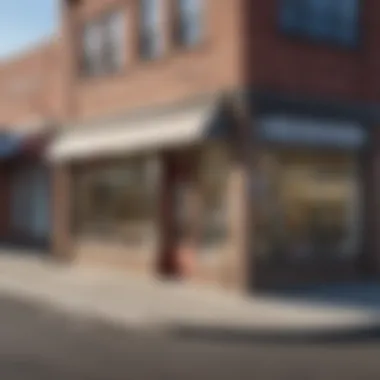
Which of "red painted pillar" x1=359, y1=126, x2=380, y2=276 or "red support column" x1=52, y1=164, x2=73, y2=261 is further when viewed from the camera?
"red support column" x1=52, y1=164, x2=73, y2=261

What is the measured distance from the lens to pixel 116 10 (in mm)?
17984

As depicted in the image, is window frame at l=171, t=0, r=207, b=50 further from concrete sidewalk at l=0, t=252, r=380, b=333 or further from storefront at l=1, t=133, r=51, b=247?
storefront at l=1, t=133, r=51, b=247

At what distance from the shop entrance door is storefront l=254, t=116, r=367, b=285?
174 cm

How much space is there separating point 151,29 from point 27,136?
27.0 feet

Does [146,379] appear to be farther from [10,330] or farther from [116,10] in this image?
[116,10]

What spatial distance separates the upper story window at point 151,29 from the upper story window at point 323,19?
9.53 feet

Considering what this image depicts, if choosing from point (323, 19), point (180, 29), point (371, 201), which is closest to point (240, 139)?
point (180, 29)

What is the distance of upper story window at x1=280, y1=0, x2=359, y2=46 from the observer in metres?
15.0

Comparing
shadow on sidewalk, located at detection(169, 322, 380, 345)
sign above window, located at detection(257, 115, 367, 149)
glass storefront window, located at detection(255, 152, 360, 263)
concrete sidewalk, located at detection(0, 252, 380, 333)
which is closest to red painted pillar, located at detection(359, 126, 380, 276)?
glass storefront window, located at detection(255, 152, 360, 263)

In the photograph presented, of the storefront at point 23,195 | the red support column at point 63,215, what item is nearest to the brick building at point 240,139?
the red support column at point 63,215

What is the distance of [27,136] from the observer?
2384 centimetres

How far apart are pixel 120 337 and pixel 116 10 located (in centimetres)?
961

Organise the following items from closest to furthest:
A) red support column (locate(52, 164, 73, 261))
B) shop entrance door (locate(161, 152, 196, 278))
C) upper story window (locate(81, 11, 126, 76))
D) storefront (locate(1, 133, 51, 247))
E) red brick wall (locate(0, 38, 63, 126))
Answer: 1. shop entrance door (locate(161, 152, 196, 278))
2. upper story window (locate(81, 11, 126, 76))
3. red support column (locate(52, 164, 73, 261))
4. red brick wall (locate(0, 38, 63, 126))
5. storefront (locate(1, 133, 51, 247))

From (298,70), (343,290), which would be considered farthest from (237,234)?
(298,70)
